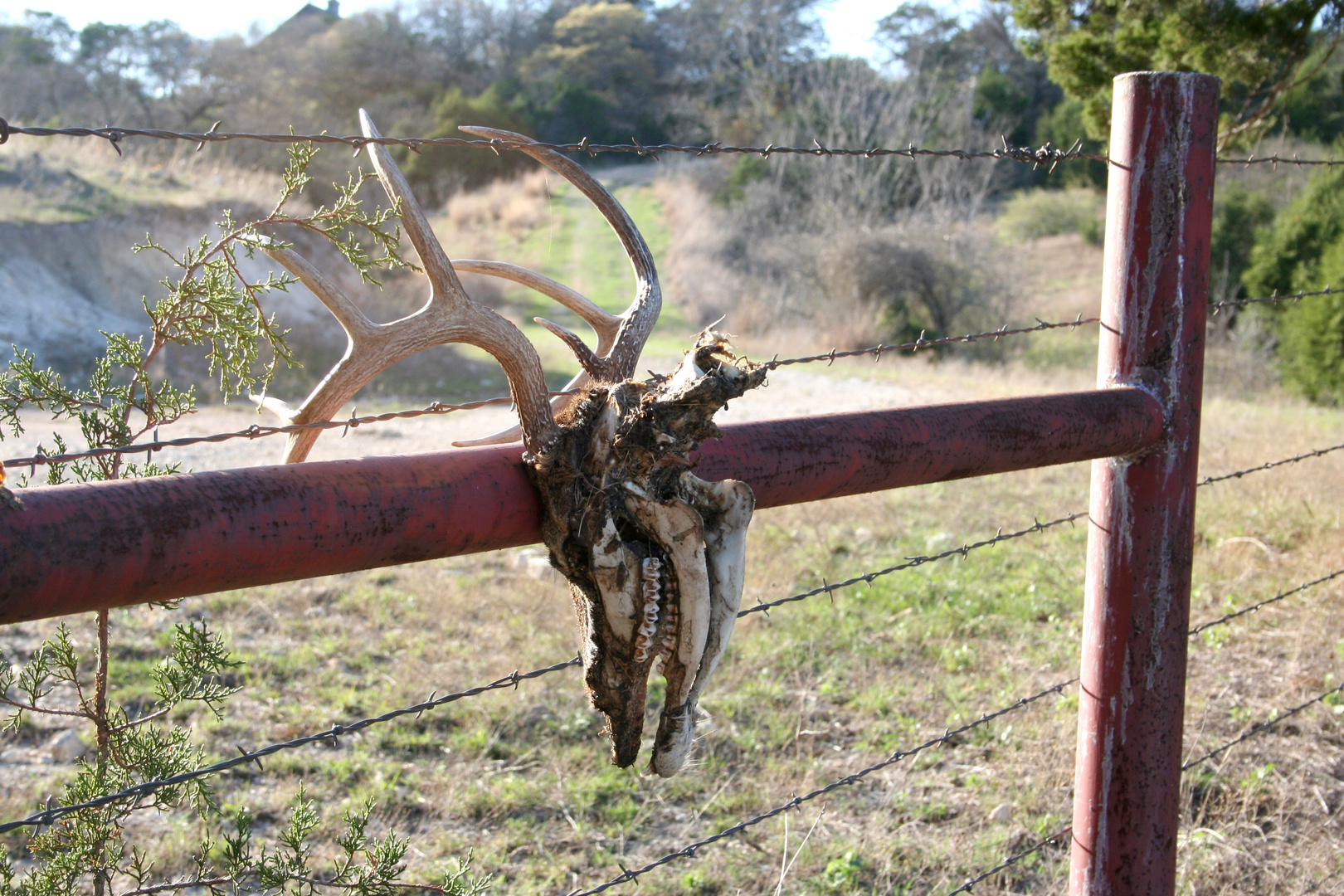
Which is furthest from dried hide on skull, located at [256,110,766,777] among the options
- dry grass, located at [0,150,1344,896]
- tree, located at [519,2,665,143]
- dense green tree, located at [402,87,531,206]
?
tree, located at [519,2,665,143]

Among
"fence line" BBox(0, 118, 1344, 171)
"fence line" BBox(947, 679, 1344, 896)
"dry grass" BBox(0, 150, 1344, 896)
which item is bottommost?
"dry grass" BBox(0, 150, 1344, 896)

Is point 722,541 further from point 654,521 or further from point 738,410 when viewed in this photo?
point 738,410

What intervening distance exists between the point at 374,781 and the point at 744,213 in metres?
21.1

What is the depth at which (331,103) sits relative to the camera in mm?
30469

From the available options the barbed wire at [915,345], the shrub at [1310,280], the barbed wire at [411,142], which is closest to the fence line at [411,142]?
the barbed wire at [411,142]

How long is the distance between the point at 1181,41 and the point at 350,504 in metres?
9.08

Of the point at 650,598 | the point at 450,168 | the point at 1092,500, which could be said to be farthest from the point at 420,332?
the point at 450,168

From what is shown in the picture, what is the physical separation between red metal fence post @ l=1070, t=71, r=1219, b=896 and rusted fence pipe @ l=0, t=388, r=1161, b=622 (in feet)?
1.35

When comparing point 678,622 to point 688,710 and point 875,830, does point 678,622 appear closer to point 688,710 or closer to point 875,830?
point 688,710

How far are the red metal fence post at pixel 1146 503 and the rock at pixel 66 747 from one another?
3.30m

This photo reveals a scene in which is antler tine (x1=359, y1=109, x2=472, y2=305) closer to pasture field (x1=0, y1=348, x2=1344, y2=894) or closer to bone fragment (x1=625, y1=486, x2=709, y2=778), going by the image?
bone fragment (x1=625, y1=486, x2=709, y2=778)

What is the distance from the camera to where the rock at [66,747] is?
11.5 ft

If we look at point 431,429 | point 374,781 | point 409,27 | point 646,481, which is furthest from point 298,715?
point 409,27

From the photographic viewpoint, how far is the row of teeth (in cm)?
127
